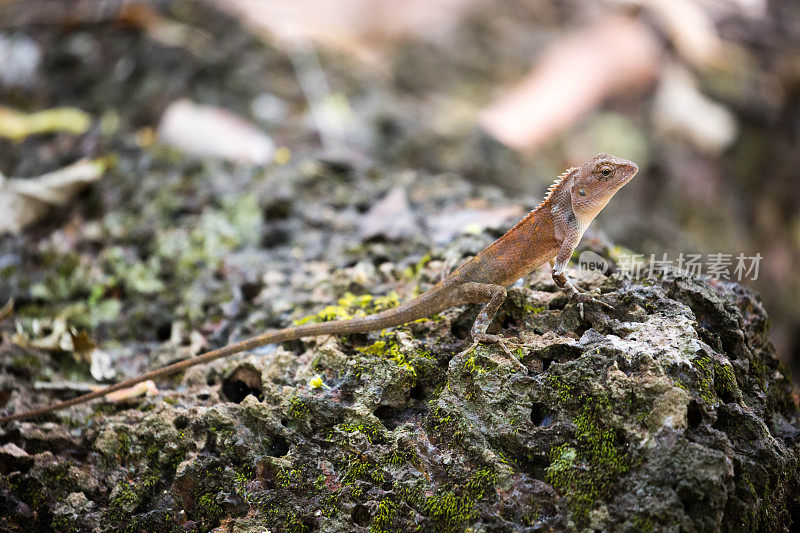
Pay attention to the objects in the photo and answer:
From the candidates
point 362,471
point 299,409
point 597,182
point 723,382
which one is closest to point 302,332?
point 299,409

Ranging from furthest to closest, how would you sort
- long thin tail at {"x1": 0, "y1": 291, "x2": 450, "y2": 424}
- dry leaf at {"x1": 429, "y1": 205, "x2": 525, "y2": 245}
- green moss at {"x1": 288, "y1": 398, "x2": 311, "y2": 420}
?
dry leaf at {"x1": 429, "y1": 205, "x2": 525, "y2": 245} < long thin tail at {"x1": 0, "y1": 291, "x2": 450, "y2": 424} < green moss at {"x1": 288, "y1": 398, "x2": 311, "y2": 420}

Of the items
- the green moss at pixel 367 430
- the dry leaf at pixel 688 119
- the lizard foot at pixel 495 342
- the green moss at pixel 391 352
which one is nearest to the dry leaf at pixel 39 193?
the green moss at pixel 391 352

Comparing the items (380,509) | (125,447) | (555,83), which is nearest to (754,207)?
(555,83)

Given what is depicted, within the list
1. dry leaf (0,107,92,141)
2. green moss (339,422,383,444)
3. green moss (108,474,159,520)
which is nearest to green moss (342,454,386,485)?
green moss (339,422,383,444)

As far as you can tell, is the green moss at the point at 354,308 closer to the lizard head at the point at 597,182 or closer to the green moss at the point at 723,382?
the lizard head at the point at 597,182

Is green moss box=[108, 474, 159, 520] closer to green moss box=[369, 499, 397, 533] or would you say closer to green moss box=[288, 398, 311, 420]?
green moss box=[288, 398, 311, 420]
